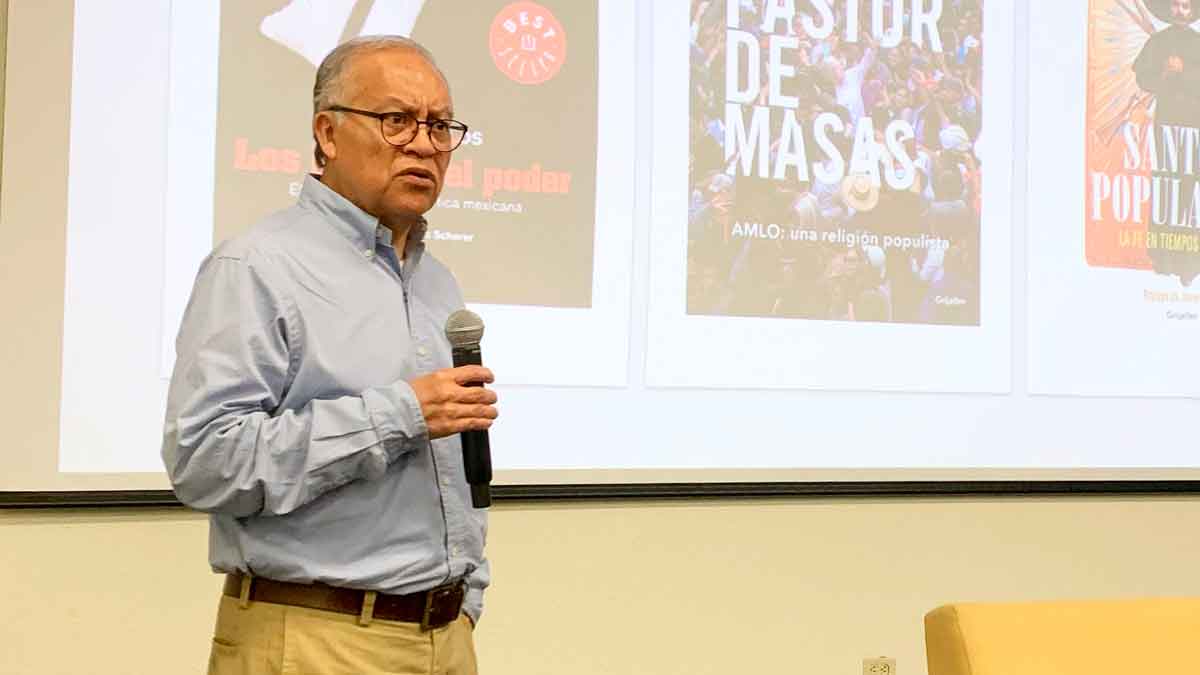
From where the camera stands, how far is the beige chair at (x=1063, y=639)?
5.15 feet

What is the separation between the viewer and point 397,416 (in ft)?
5.66

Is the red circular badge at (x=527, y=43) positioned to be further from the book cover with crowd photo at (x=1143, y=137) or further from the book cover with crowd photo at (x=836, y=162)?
the book cover with crowd photo at (x=1143, y=137)

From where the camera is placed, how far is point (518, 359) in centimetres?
309

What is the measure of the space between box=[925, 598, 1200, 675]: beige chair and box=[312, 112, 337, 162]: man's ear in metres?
1.02

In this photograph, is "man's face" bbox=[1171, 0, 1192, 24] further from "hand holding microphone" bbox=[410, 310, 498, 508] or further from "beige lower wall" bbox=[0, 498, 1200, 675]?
"hand holding microphone" bbox=[410, 310, 498, 508]

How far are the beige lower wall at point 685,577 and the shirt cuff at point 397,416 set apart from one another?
133 centimetres

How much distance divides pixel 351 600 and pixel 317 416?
0.82 ft

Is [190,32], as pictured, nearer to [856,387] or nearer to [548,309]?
[548,309]

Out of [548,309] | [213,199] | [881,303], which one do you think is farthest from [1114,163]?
[213,199]

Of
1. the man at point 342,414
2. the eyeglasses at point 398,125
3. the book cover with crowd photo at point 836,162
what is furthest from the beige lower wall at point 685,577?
the eyeglasses at point 398,125

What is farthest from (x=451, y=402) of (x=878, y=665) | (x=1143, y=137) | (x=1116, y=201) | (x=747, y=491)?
(x=1143, y=137)

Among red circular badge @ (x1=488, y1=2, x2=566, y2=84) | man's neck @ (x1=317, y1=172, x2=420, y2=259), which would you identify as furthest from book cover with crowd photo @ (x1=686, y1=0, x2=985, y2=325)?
man's neck @ (x1=317, y1=172, x2=420, y2=259)

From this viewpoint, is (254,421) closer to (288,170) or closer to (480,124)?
(288,170)

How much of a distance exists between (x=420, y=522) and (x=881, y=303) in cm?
188
